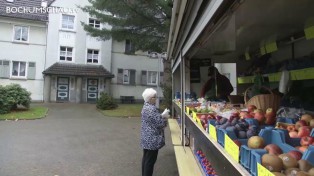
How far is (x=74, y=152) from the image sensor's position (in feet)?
32.2

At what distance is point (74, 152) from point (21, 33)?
2350 centimetres

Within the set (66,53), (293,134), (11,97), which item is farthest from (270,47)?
(66,53)

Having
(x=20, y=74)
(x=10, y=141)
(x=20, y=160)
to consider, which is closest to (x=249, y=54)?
(x=20, y=160)

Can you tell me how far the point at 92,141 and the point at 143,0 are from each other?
33.4ft

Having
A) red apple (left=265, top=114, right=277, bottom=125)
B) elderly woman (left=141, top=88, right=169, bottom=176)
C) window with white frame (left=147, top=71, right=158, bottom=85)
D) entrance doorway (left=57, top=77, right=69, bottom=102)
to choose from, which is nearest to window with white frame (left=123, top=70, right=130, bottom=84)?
window with white frame (left=147, top=71, right=158, bottom=85)

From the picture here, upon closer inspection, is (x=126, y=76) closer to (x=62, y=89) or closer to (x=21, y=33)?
(x=62, y=89)

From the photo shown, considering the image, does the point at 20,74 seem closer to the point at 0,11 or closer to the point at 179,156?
the point at 0,11

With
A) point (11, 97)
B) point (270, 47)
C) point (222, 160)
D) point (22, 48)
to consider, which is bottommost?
point (222, 160)

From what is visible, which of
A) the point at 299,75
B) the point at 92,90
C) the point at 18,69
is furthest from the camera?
the point at 92,90

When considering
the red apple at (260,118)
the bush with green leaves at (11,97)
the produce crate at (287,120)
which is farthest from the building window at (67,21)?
the produce crate at (287,120)

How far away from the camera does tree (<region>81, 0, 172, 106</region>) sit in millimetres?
19234

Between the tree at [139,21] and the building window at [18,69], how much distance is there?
11105 mm

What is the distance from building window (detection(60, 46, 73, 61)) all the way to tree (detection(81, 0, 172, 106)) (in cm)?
965

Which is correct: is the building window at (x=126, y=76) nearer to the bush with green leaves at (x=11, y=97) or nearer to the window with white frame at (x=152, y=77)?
the window with white frame at (x=152, y=77)
